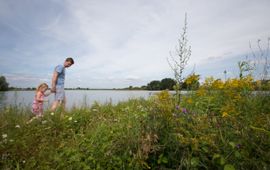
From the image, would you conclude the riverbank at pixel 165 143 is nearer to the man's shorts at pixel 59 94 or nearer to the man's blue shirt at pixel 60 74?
the man's shorts at pixel 59 94

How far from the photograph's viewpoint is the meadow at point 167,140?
1597 millimetres

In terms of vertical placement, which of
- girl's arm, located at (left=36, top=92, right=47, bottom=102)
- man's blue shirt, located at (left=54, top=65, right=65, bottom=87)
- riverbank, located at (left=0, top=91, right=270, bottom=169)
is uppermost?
man's blue shirt, located at (left=54, top=65, right=65, bottom=87)

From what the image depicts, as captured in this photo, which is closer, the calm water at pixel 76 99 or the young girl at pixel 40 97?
the calm water at pixel 76 99

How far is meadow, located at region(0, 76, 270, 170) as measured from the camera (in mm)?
1597

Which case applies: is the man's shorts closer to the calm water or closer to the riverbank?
the calm water

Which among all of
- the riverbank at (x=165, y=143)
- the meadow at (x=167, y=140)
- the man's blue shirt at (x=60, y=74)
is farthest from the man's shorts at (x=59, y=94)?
the riverbank at (x=165, y=143)

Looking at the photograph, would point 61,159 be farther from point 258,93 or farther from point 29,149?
point 258,93

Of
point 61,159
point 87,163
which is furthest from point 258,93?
point 61,159

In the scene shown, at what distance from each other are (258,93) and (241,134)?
64.6 inches

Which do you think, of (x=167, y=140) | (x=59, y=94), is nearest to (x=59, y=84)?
(x=59, y=94)

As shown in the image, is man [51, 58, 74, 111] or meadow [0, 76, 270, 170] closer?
meadow [0, 76, 270, 170]

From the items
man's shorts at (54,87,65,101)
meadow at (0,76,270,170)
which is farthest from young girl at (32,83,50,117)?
meadow at (0,76,270,170)

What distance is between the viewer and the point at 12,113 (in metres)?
4.09

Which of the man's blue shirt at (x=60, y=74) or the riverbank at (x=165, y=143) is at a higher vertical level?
the man's blue shirt at (x=60, y=74)
